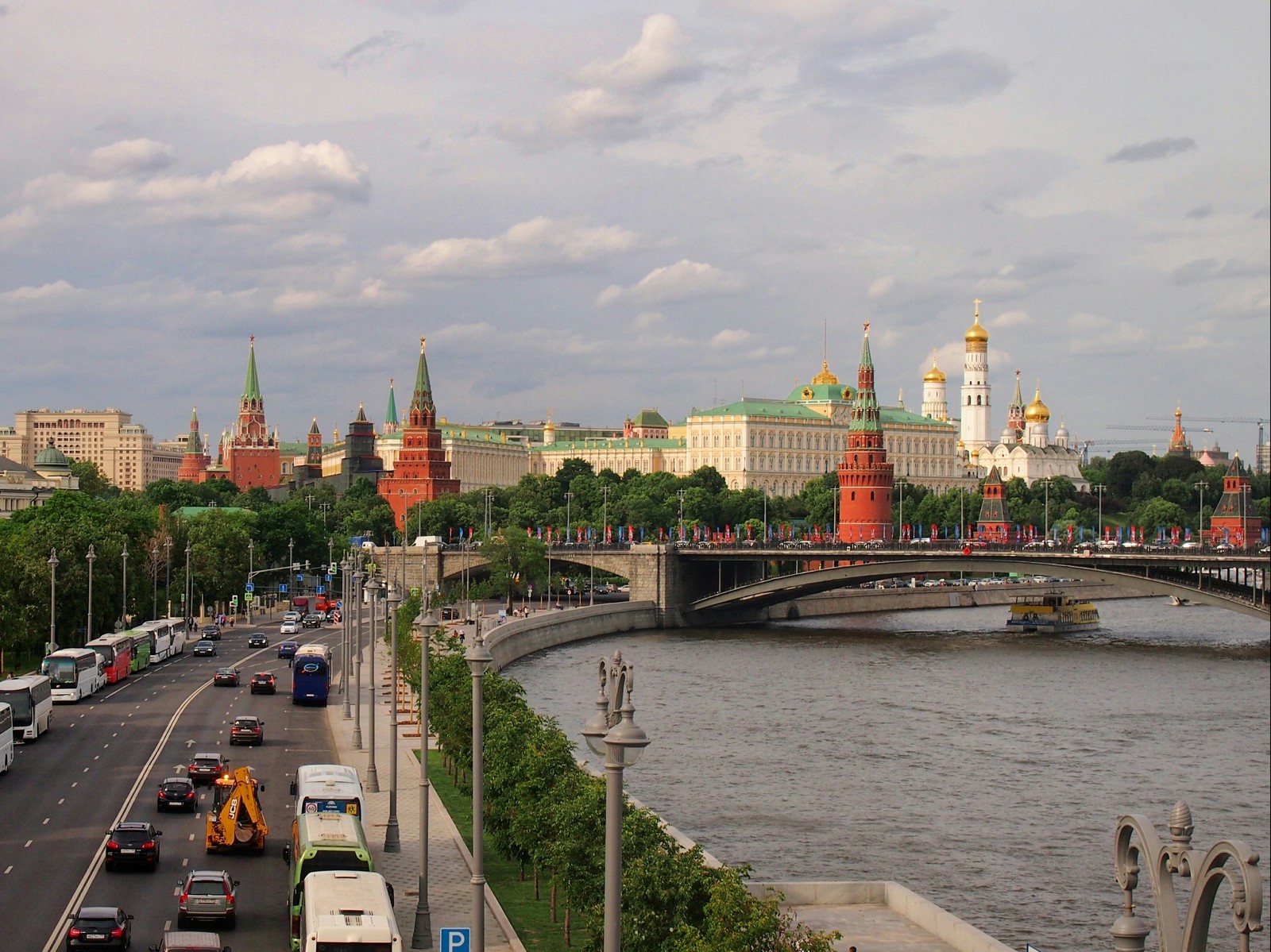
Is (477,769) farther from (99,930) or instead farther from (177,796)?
(177,796)

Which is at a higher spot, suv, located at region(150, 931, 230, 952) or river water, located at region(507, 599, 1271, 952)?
suv, located at region(150, 931, 230, 952)

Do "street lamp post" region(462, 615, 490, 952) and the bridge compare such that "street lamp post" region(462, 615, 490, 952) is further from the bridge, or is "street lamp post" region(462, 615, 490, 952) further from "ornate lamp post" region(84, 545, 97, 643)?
the bridge

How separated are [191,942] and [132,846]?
763 cm

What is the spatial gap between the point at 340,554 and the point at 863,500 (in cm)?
4427

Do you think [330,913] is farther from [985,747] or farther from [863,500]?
[863,500]

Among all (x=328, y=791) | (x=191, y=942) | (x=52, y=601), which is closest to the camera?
(x=191, y=942)

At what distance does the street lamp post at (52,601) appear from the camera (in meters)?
64.1

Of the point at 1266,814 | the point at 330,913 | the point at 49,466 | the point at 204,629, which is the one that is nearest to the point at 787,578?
the point at 204,629

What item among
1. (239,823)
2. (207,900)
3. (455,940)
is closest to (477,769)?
(455,940)

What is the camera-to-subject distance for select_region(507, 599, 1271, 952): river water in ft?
119

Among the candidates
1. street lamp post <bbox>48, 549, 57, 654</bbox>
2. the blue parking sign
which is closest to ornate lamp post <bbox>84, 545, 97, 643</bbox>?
street lamp post <bbox>48, 549, 57, 654</bbox>

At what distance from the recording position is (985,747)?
174 ft

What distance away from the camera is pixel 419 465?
180 meters

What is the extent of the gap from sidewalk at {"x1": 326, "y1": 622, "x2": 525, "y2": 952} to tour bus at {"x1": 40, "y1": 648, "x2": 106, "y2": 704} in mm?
9604
